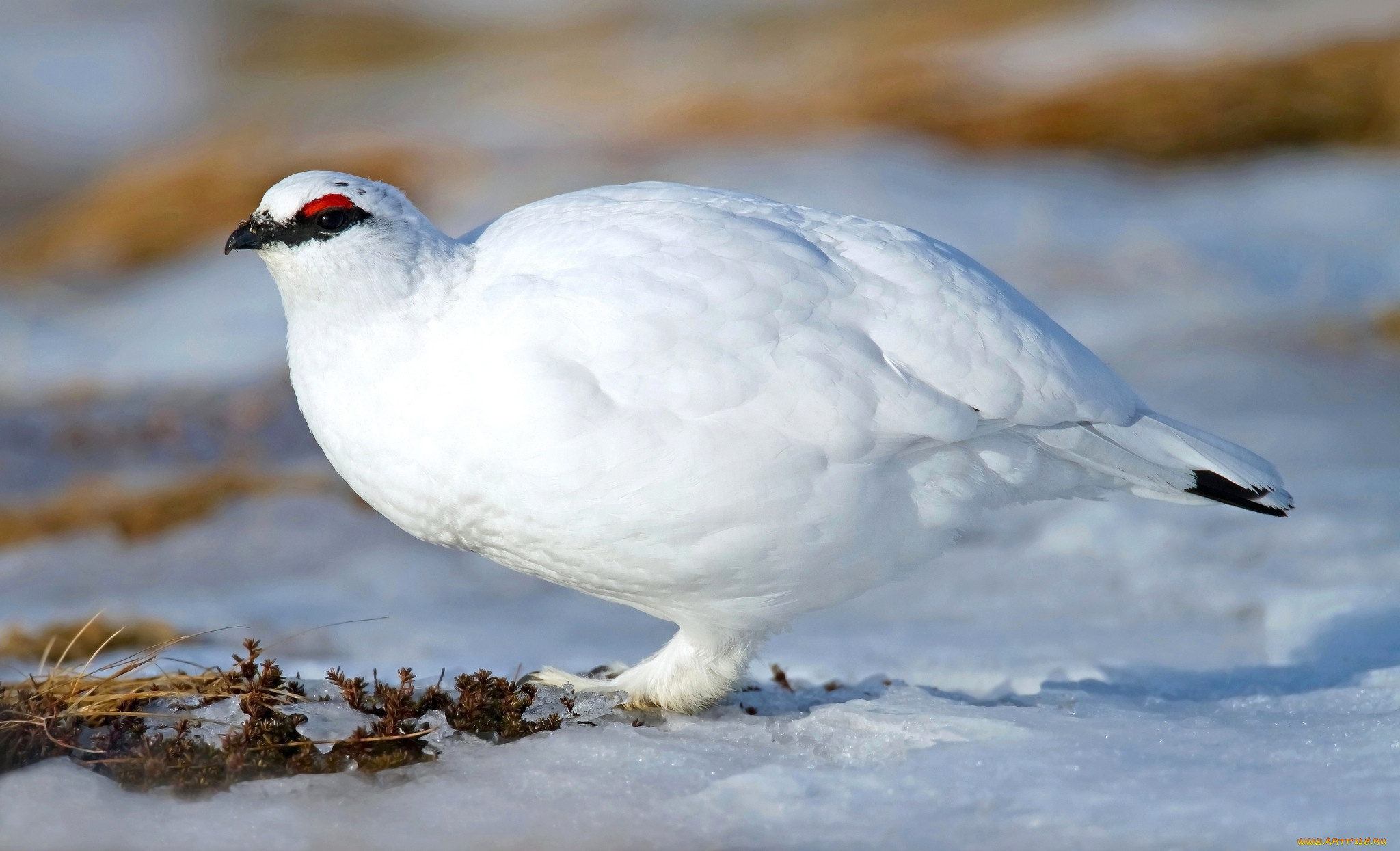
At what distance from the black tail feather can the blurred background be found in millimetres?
1065

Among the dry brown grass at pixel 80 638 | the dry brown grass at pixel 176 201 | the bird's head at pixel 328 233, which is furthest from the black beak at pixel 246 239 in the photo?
the dry brown grass at pixel 176 201

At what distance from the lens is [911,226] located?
10477 millimetres

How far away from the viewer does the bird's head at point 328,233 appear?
2992 millimetres

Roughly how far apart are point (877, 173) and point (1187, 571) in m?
6.29

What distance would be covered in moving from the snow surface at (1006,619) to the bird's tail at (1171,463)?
2.05 feet

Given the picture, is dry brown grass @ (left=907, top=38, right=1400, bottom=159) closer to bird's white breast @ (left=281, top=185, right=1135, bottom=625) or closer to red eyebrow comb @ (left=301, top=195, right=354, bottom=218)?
bird's white breast @ (left=281, top=185, right=1135, bottom=625)

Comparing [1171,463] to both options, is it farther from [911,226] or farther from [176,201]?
[176,201]

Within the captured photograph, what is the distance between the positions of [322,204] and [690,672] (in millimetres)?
1557

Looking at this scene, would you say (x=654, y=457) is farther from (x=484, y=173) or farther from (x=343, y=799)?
(x=484, y=173)

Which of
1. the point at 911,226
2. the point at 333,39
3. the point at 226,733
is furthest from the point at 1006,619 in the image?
the point at 333,39

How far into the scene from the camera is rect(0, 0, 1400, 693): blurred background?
5227mm

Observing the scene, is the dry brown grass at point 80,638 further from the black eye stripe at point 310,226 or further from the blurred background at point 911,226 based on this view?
the black eye stripe at point 310,226

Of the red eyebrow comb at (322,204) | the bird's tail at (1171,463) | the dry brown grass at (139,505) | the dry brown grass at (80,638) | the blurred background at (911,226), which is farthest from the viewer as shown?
the dry brown grass at (139,505)

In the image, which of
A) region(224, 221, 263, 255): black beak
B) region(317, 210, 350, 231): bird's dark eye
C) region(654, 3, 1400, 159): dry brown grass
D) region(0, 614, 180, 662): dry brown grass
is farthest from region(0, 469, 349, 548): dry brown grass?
region(654, 3, 1400, 159): dry brown grass
